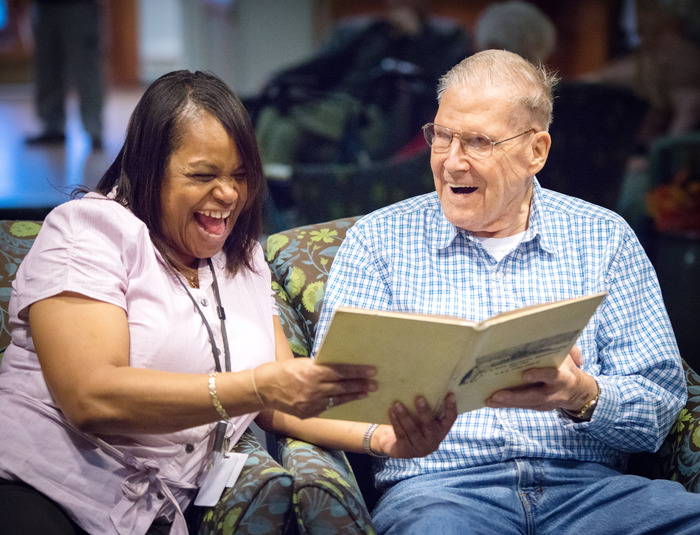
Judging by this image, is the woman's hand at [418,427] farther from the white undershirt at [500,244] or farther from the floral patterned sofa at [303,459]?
the white undershirt at [500,244]

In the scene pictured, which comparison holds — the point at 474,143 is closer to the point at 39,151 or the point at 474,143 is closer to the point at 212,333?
the point at 212,333

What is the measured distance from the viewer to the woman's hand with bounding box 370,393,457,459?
1.39 meters

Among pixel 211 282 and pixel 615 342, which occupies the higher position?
pixel 211 282

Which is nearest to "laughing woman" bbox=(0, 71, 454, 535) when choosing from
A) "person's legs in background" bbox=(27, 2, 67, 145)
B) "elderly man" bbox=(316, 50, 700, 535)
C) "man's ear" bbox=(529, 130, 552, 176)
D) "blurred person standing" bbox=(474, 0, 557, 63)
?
"elderly man" bbox=(316, 50, 700, 535)

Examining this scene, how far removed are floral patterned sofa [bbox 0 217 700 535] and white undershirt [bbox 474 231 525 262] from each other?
1.41 ft

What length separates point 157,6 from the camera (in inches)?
149

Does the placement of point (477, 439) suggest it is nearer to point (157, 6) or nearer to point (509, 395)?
point (509, 395)

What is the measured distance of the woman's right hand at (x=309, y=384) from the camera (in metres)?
1.28

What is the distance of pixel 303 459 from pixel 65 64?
3.01 metres

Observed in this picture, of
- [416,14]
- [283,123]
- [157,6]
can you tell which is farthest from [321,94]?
[157,6]

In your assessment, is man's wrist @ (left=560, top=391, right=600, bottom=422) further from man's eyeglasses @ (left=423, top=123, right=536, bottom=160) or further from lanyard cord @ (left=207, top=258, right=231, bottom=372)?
lanyard cord @ (left=207, top=258, right=231, bottom=372)

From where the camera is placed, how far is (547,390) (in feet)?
4.81

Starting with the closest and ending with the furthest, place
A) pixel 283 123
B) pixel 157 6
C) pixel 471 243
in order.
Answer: pixel 471 243, pixel 157 6, pixel 283 123

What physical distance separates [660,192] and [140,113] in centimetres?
318
